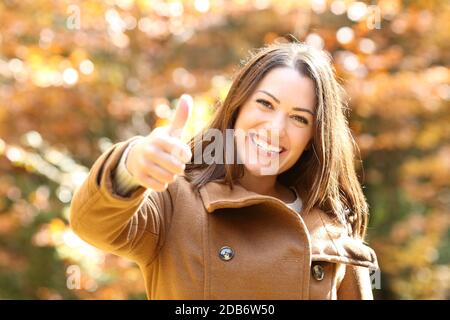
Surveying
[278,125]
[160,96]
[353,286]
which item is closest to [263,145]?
[278,125]

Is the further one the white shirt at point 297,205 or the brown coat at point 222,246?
the white shirt at point 297,205

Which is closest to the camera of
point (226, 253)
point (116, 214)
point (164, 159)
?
point (164, 159)

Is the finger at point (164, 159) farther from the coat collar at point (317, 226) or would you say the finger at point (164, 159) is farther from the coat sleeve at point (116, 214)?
the coat collar at point (317, 226)

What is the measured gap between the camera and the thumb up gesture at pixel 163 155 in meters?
1.25

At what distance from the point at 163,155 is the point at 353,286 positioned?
732mm

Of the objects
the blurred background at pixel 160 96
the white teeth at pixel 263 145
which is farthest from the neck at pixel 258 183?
the blurred background at pixel 160 96

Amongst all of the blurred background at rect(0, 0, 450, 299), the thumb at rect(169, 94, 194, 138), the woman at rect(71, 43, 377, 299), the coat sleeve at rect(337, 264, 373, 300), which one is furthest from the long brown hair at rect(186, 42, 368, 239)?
the blurred background at rect(0, 0, 450, 299)

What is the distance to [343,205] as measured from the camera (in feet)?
6.28

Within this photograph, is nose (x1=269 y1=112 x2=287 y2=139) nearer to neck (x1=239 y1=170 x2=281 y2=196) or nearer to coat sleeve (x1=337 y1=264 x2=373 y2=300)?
neck (x1=239 y1=170 x2=281 y2=196)

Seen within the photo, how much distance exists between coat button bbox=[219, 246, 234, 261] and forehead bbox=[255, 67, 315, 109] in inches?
15.4

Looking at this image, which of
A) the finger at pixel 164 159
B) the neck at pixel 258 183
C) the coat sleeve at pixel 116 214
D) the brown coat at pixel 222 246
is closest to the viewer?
the finger at pixel 164 159

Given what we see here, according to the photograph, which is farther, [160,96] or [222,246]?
[160,96]

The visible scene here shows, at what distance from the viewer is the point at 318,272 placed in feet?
5.40

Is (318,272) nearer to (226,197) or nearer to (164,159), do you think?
(226,197)
